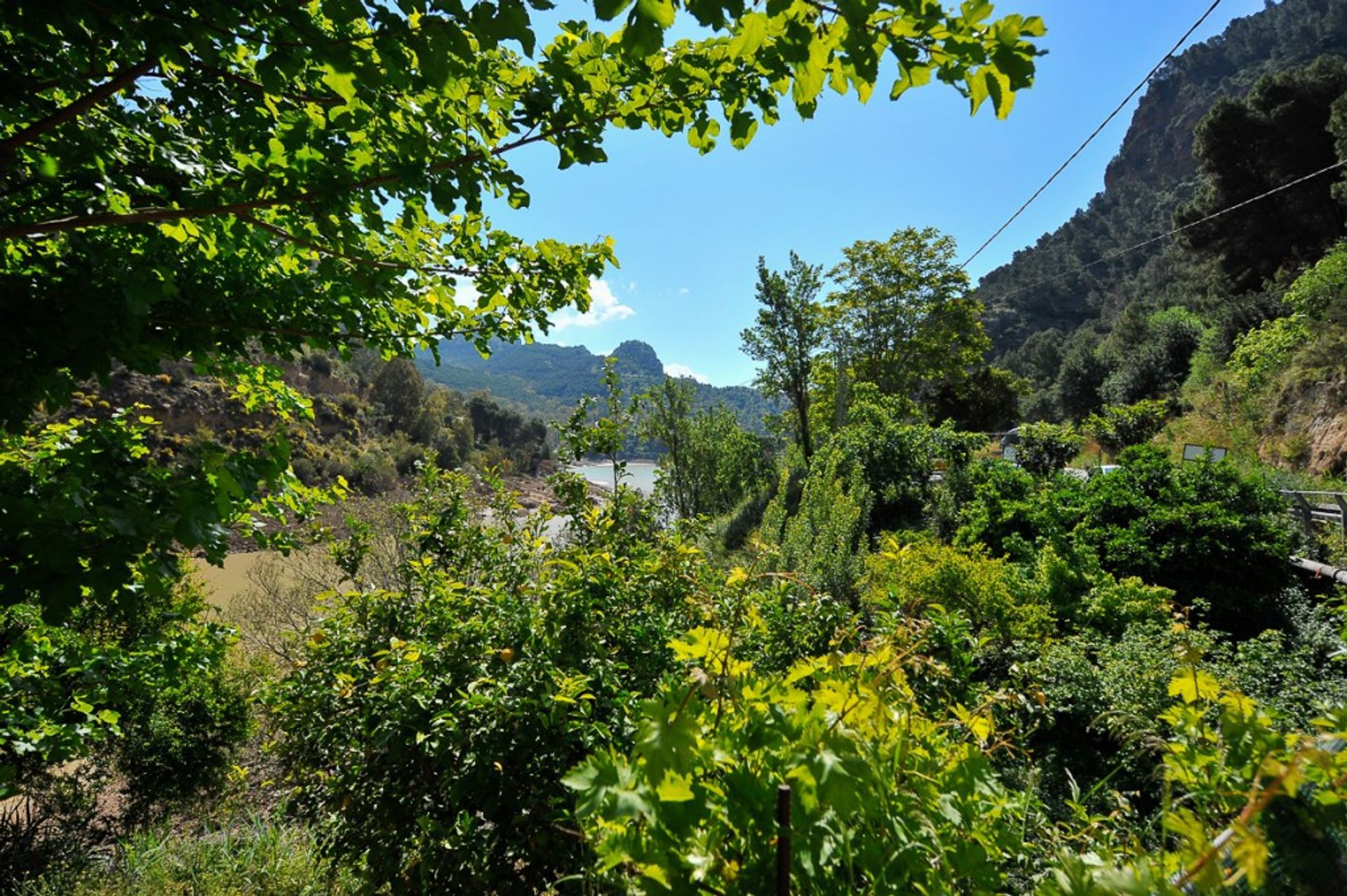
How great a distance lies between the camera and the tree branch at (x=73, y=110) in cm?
118

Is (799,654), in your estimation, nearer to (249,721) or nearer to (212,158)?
(212,158)

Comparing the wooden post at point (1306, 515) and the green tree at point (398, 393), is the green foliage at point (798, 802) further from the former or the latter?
the green tree at point (398, 393)

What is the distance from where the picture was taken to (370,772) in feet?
6.11

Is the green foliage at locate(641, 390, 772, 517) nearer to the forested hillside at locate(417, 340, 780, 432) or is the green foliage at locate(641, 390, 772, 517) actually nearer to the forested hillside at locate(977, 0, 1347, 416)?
the forested hillside at locate(977, 0, 1347, 416)

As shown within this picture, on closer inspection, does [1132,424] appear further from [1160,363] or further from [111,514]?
[111,514]

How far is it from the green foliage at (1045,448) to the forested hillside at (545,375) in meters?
88.0

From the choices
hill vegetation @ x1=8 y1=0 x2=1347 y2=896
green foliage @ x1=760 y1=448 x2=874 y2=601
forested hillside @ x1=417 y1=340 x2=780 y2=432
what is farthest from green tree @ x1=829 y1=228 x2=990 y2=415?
forested hillside @ x1=417 y1=340 x2=780 y2=432

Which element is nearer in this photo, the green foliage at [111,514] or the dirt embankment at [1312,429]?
the green foliage at [111,514]

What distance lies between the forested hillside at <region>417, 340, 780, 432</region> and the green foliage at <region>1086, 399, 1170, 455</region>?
82845 mm

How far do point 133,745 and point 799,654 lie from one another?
23.8 ft

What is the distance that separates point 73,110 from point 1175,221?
1344 inches

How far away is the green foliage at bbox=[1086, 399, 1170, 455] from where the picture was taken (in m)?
16.4

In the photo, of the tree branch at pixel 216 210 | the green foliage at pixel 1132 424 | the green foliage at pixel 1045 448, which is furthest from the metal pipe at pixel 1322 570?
the green foliage at pixel 1132 424

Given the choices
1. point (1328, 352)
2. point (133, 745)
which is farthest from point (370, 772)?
point (1328, 352)
